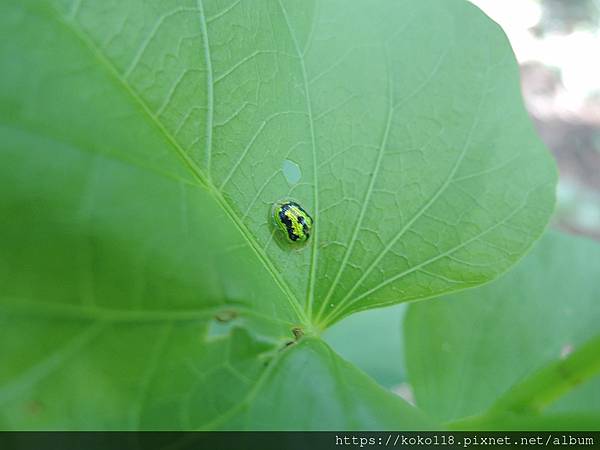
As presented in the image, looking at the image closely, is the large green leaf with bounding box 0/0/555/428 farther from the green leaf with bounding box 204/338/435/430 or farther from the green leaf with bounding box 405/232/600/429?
the green leaf with bounding box 405/232/600/429

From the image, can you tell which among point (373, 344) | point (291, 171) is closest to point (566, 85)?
point (373, 344)

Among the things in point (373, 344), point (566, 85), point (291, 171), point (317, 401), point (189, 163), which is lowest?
point (317, 401)

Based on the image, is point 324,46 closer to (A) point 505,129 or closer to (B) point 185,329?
(A) point 505,129

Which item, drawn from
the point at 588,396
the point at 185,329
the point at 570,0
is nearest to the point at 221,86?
the point at 185,329

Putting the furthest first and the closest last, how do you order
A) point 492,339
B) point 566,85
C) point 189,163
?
point 566,85 < point 492,339 < point 189,163

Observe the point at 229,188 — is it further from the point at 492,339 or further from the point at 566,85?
the point at 566,85

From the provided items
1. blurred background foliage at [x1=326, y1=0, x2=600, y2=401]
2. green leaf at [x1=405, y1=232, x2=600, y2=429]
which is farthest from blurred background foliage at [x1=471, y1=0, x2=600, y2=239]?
green leaf at [x1=405, y1=232, x2=600, y2=429]
